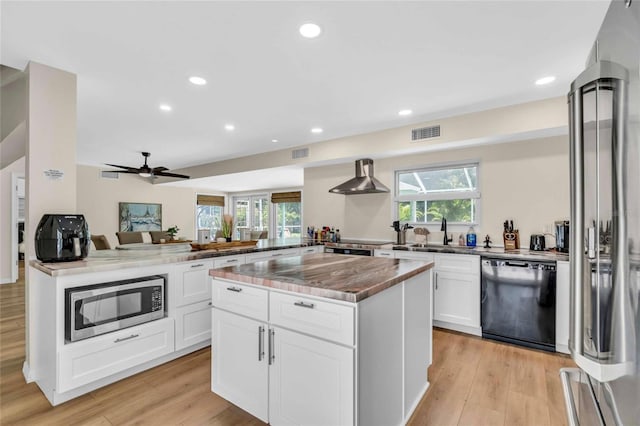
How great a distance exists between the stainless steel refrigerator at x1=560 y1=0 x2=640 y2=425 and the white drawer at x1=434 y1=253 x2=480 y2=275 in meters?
2.46

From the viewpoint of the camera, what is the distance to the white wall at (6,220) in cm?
531

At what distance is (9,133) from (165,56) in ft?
6.76

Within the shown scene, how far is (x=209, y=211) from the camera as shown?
9.34m

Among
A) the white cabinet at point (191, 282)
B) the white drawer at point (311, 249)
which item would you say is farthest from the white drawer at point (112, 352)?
the white drawer at point (311, 249)

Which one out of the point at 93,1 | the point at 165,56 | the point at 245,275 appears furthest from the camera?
the point at 165,56

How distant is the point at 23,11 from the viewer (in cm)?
172

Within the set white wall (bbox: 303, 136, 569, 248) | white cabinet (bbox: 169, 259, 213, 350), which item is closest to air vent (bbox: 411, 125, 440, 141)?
white wall (bbox: 303, 136, 569, 248)

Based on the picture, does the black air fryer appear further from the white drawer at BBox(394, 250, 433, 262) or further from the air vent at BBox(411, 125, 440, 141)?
→ the air vent at BBox(411, 125, 440, 141)

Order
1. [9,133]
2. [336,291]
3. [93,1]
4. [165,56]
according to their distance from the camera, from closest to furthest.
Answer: [336,291]
[93,1]
[165,56]
[9,133]

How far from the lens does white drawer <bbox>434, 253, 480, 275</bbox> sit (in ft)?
10.5

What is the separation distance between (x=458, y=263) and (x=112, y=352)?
129 inches

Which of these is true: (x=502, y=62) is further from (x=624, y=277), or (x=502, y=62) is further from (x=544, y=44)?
(x=624, y=277)

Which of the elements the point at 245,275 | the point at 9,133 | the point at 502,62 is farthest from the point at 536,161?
the point at 9,133

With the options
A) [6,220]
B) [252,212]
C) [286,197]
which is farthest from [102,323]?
[252,212]
